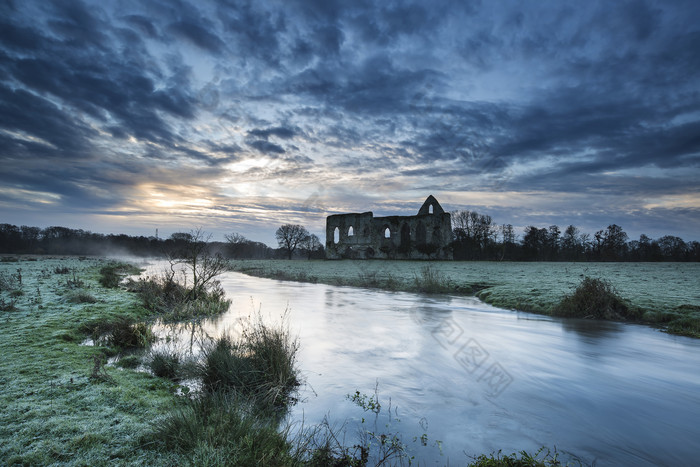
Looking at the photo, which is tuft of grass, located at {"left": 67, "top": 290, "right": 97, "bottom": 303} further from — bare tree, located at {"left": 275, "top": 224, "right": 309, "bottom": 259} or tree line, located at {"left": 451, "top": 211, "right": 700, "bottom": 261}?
bare tree, located at {"left": 275, "top": 224, "right": 309, "bottom": 259}

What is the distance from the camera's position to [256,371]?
564 cm

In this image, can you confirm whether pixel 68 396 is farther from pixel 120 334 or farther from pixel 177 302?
pixel 177 302

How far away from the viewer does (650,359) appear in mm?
8258

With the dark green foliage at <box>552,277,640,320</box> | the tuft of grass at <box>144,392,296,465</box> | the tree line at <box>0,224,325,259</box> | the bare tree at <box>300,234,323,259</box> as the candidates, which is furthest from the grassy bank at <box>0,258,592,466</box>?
the bare tree at <box>300,234,323,259</box>

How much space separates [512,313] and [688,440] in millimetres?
10029

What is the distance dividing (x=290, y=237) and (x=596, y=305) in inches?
3343

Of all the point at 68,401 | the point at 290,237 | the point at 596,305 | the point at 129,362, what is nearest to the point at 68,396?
the point at 68,401

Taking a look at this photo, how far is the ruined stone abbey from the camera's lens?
2347 inches

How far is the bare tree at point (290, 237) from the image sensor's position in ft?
307

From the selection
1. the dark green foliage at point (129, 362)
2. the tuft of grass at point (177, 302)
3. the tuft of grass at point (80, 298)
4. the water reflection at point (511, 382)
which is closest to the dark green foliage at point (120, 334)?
the water reflection at point (511, 382)

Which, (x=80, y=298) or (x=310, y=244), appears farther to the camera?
(x=310, y=244)

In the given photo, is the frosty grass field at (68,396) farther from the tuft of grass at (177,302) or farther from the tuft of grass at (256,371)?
the tuft of grass at (177,302)

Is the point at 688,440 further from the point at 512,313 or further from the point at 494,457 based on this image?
the point at 512,313

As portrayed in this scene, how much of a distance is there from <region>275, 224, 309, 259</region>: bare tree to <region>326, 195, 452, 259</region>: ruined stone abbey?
27.2m
